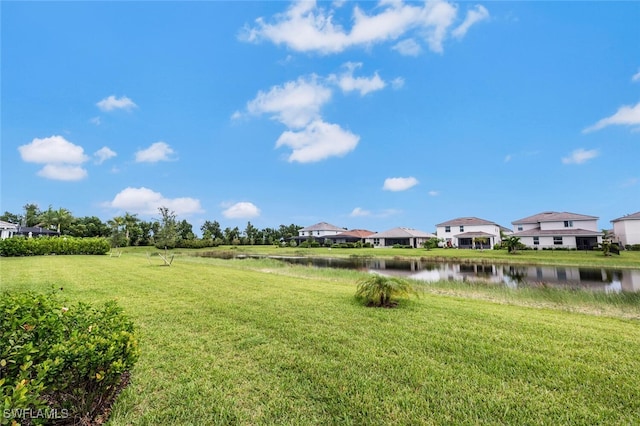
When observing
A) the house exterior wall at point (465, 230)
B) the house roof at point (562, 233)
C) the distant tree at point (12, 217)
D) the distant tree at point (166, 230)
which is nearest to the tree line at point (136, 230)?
the distant tree at point (12, 217)

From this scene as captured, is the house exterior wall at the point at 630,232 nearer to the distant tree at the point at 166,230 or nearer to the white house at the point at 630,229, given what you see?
the white house at the point at 630,229

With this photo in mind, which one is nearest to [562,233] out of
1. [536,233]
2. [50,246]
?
[536,233]

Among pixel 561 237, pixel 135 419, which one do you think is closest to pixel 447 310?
pixel 135 419

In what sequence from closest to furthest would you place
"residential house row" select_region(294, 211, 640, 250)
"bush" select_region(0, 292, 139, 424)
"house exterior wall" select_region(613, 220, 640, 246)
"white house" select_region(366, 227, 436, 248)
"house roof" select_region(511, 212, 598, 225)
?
"bush" select_region(0, 292, 139, 424) < "house exterior wall" select_region(613, 220, 640, 246) < "residential house row" select_region(294, 211, 640, 250) < "house roof" select_region(511, 212, 598, 225) < "white house" select_region(366, 227, 436, 248)

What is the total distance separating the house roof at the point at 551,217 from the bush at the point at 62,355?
53.6 metres

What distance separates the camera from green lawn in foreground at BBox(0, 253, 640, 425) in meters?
2.91

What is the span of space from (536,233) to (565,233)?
3116mm

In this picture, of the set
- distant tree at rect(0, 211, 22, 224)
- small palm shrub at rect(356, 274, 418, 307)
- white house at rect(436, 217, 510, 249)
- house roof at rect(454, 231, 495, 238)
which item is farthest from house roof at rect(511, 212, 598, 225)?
distant tree at rect(0, 211, 22, 224)

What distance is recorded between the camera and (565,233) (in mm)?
39500

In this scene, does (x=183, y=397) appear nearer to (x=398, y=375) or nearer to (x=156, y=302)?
(x=398, y=375)

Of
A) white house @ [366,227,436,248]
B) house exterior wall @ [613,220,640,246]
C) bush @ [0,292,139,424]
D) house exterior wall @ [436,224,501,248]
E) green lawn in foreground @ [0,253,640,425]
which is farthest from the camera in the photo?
white house @ [366,227,436,248]

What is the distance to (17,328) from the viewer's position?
2.38m

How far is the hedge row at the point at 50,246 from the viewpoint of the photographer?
23.5 metres

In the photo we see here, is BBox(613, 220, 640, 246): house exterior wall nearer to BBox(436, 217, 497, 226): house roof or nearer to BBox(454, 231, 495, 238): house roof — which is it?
BBox(454, 231, 495, 238): house roof
